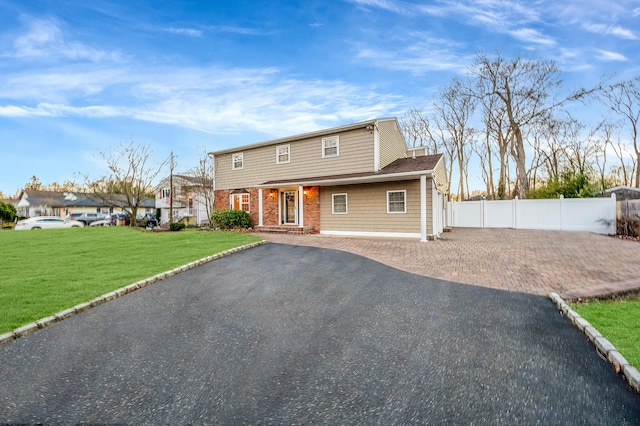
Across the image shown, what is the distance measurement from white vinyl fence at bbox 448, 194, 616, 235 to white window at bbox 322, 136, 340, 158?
10115 mm

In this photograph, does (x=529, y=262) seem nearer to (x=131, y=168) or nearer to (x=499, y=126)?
(x=499, y=126)

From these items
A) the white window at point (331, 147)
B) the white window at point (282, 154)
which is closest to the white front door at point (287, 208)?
the white window at point (282, 154)

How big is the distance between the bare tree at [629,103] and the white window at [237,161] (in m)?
27.5

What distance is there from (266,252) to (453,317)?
6.68m

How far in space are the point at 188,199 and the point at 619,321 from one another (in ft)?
116

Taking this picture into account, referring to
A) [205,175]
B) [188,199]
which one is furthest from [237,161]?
[188,199]

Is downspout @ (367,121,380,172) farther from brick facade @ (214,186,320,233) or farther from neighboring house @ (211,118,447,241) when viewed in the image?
brick facade @ (214,186,320,233)

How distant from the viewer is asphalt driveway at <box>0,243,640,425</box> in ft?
8.68

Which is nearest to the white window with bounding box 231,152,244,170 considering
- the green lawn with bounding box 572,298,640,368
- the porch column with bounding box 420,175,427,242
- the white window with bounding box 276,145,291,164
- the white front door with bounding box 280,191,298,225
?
the white window with bounding box 276,145,291,164

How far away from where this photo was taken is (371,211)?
1543 centimetres

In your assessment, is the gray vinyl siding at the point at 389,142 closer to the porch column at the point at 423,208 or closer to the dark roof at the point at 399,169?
the dark roof at the point at 399,169

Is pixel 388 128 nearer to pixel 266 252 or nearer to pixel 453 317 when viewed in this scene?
pixel 266 252

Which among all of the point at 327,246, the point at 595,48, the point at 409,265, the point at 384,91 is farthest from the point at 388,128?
the point at 595,48

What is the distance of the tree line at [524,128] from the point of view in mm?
24188
